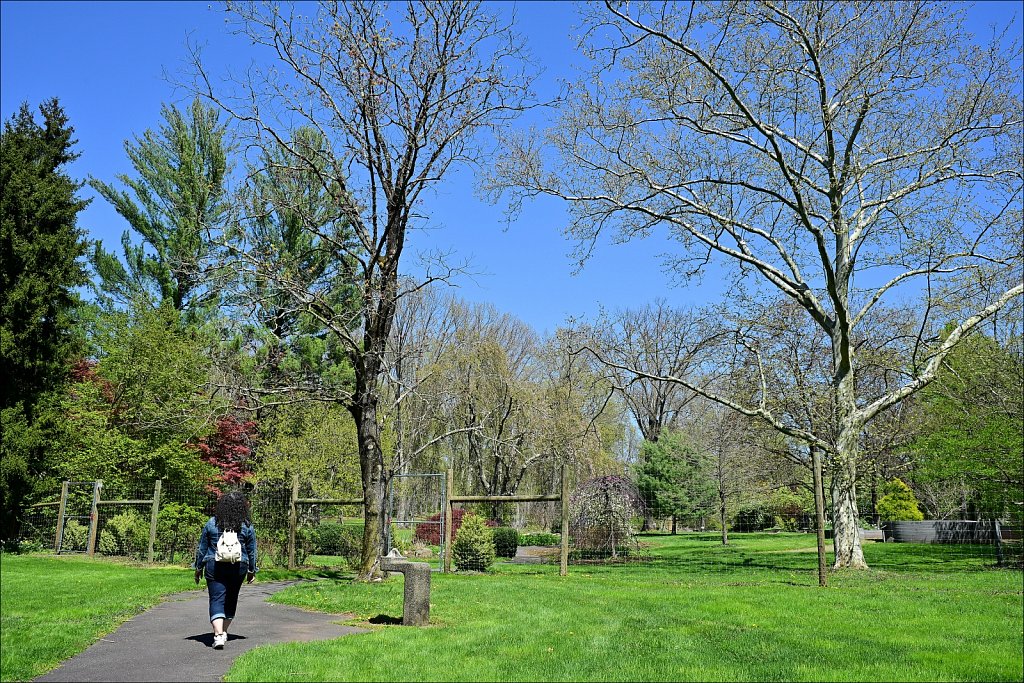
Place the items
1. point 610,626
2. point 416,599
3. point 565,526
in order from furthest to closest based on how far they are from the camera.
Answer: point 565,526 → point 416,599 → point 610,626

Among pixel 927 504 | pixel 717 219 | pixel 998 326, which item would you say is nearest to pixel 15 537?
pixel 717 219

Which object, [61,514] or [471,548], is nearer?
[471,548]

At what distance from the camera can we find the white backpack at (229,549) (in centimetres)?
801

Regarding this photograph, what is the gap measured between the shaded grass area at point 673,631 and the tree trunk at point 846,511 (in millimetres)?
2366

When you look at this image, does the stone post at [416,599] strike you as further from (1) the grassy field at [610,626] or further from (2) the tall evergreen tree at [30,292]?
(2) the tall evergreen tree at [30,292]

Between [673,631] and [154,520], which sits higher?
[154,520]

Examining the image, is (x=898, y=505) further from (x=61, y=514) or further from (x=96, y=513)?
(x=61, y=514)

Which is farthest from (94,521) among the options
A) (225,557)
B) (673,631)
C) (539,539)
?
(673,631)

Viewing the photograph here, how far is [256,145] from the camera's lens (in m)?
15.1

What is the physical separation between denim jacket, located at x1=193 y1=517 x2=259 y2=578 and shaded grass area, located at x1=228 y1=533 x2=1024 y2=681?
3.70 feet

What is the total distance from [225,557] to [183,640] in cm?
116

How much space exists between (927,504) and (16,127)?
122 feet

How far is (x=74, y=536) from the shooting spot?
20641mm

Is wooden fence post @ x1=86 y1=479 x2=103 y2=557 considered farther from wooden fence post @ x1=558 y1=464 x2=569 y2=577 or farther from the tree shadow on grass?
the tree shadow on grass
